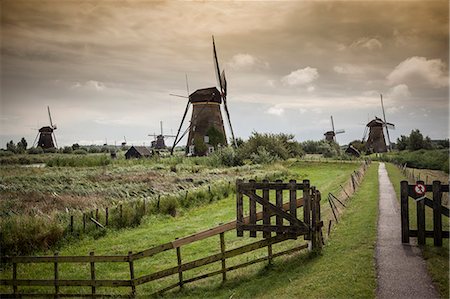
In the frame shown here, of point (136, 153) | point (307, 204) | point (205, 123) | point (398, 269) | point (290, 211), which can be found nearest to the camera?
point (398, 269)

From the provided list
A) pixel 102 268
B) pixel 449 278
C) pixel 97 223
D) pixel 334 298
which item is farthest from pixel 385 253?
pixel 97 223

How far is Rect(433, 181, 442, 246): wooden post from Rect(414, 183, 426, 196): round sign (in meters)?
0.25

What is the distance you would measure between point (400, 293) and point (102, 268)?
10654 mm

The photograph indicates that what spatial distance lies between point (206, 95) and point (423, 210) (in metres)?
47.8

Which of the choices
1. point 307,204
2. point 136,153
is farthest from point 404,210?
point 136,153

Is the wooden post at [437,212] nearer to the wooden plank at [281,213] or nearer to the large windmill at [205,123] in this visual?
the wooden plank at [281,213]

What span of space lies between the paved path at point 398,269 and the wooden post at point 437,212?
619 millimetres

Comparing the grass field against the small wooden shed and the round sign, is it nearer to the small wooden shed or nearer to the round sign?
the round sign

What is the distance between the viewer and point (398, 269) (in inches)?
332

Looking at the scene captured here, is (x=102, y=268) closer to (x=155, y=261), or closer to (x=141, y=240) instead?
(x=155, y=261)

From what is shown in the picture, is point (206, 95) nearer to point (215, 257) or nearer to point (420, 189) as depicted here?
point (215, 257)

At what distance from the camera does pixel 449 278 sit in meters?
7.70

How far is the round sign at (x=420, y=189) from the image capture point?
31.7 feet

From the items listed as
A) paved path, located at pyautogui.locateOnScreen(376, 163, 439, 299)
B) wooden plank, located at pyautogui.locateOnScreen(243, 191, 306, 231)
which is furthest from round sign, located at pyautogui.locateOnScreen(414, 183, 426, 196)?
wooden plank, located at pyautogui.locateOnScreen(243, 191, 306, 231)
